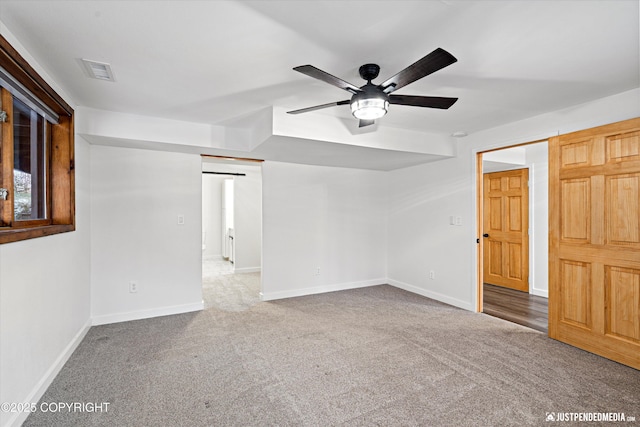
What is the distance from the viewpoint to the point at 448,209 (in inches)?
167

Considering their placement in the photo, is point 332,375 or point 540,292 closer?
point 332,375

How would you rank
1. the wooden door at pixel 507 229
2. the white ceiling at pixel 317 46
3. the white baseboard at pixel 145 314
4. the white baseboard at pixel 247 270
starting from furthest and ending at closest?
the white baseboard at pixel 247 270 < the wooden door at pixel 507 229 < the white baseboard at pixel 145 314 < the white ceiling at pixel 317 46

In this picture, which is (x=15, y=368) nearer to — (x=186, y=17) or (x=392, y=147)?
(x=186, y=17)

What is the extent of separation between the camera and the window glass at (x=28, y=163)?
2.07 metres

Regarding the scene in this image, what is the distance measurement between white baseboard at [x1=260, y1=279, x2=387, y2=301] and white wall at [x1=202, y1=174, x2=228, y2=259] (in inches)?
159

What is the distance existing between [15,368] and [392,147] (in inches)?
146

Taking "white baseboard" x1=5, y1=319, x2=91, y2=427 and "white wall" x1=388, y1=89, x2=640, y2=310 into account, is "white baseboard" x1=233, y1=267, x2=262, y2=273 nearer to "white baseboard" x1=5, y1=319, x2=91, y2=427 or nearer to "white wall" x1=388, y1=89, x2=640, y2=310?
"white wall" x1=388, y1=89, x2=640, y2=310

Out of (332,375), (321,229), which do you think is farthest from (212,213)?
(332,375)

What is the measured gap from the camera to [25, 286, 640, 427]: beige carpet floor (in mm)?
1915

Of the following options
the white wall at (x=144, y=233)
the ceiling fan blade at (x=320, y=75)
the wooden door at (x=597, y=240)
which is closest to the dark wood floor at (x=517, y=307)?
the wooden door at (x=597, y=240)

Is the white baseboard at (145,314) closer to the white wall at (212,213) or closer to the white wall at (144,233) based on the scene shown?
the white wall at (144,233)

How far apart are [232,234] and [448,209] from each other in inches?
187

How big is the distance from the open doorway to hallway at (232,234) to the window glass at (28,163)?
5.93 ft

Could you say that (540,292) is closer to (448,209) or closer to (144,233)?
(448,209)
